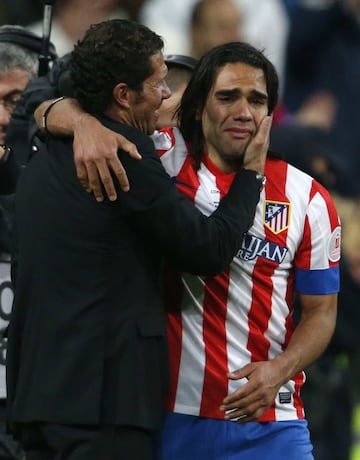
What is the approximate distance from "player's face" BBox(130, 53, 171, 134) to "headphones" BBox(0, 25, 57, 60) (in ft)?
3.85

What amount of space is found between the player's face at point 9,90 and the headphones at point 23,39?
0.14m

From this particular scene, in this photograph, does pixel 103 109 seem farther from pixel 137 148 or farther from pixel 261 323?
pixel 261 323

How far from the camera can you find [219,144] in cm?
475

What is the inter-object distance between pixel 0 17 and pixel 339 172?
215cm

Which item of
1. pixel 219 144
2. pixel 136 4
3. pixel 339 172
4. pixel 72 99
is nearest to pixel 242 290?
pixel 219 144

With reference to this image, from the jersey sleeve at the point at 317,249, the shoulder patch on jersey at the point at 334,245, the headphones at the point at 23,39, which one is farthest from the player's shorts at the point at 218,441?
the headphones at the point at 23,39

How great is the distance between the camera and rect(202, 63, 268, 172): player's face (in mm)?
4676

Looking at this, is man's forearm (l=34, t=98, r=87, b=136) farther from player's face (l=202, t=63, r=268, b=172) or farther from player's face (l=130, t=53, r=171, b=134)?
player's face (l=202, t=63, r=268, b=172)

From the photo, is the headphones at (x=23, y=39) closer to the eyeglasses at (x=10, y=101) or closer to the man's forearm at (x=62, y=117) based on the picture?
the eyeglasses at (x=10, y=101)

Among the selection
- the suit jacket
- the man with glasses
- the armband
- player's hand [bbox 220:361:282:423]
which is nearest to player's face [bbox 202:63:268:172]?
the suit jacket

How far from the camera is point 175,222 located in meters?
4.34

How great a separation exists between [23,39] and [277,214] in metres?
1.49

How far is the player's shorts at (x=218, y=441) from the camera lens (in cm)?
466

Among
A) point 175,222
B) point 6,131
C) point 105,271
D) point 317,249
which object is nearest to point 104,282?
point 105,271
